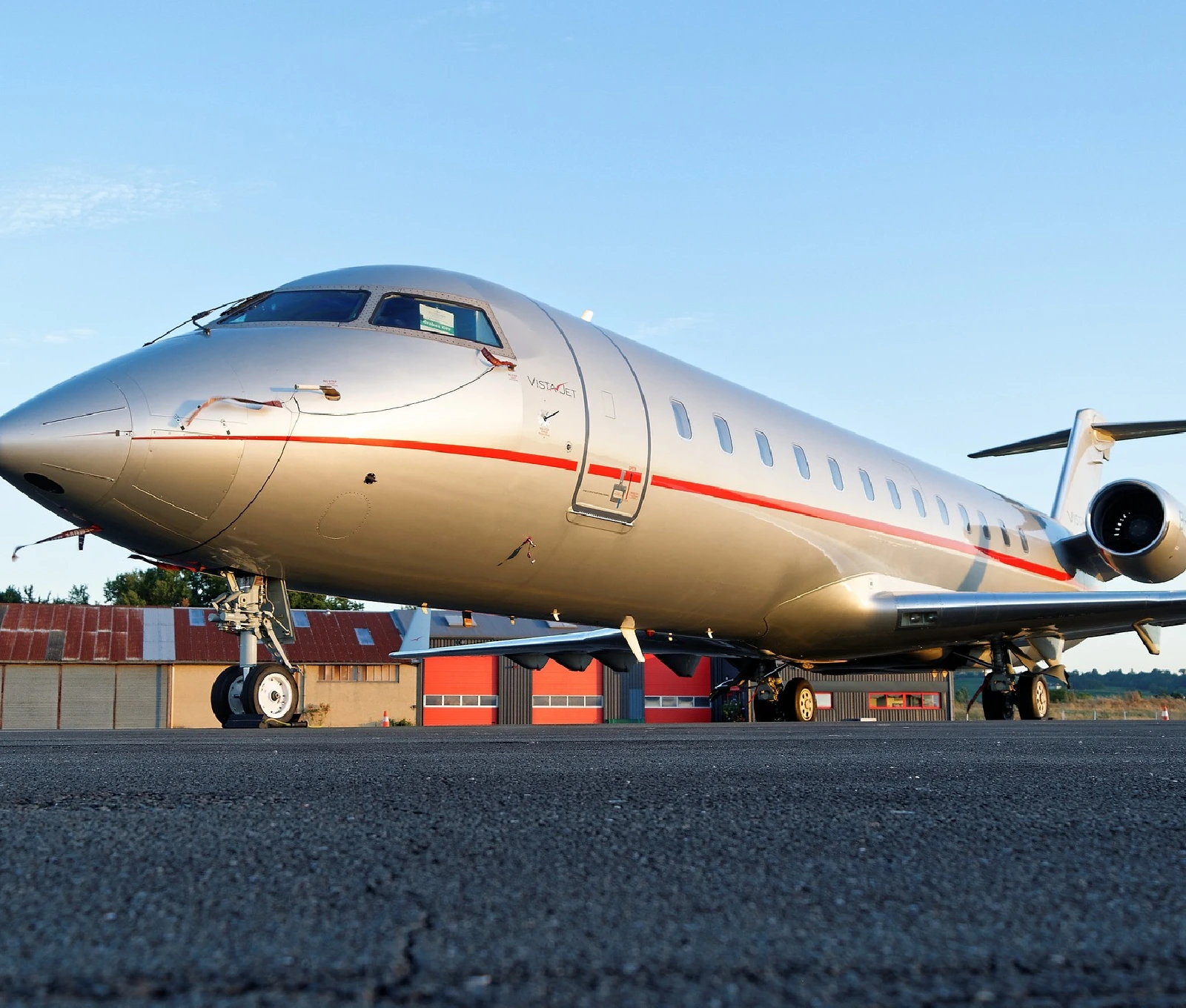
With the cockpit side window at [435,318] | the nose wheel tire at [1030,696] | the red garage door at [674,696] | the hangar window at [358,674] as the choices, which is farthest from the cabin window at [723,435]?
the red garage door at [674,696]

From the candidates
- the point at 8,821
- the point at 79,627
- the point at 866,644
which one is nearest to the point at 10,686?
the point at 79,627

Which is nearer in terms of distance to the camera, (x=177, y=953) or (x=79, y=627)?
(x=177, y=953)

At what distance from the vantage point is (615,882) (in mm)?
1821

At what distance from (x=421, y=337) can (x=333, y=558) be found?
174 cm

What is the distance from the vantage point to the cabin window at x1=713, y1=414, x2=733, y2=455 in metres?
10.5

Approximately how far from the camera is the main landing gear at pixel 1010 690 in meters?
15.6

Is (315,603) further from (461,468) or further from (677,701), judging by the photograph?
(461,468)

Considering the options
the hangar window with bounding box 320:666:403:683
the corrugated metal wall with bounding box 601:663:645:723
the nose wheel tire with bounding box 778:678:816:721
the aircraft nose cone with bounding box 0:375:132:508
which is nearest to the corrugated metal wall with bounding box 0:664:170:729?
the hangar window with bounding box 320:666:403:683

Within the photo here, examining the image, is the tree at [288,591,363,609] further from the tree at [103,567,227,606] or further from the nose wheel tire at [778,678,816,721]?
the nose wheel tire at [778,678,816,721]

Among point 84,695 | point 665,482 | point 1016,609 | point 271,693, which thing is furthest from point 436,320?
point 84,695

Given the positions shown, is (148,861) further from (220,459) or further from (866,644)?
(866,644)

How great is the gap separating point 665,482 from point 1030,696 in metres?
8.68

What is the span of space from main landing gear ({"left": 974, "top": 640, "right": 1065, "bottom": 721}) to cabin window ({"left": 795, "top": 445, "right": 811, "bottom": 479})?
5501 millimetres

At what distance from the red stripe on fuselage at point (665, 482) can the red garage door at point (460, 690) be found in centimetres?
2549
